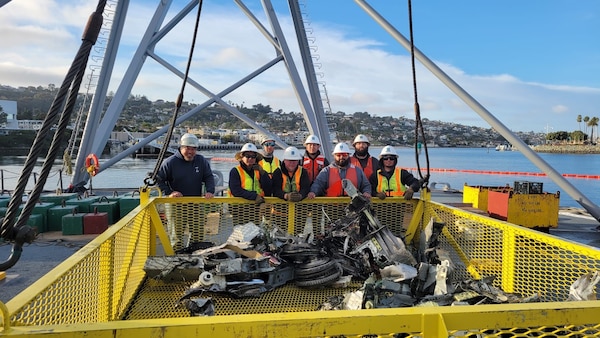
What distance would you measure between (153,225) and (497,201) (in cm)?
960

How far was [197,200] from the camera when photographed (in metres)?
5.05

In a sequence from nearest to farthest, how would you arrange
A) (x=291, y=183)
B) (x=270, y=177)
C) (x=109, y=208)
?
(x=291, y=183) < (x=270, y=177) < (x=109, y=208)

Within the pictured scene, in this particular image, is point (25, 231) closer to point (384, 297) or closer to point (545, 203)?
point (384, 297)

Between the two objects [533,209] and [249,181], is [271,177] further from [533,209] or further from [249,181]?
[533,209]

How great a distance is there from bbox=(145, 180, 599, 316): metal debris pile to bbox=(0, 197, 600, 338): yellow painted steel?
0.14 metres

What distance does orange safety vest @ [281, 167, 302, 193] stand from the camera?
588cm

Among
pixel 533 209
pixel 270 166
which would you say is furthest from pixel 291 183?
pixel 533 209

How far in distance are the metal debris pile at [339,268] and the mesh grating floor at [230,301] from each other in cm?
7

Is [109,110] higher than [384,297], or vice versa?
[109,110]

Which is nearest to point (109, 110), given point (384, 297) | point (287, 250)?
point (287, 250)

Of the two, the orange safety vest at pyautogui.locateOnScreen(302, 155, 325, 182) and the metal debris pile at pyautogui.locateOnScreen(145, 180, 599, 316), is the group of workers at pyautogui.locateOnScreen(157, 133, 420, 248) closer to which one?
the orange safety vest at pyautogui.locateOnScreen(302, 155, 325, 182)

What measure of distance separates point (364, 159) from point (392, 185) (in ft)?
2.44

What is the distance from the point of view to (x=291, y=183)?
5.92 m

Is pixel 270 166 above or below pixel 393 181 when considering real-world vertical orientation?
above
